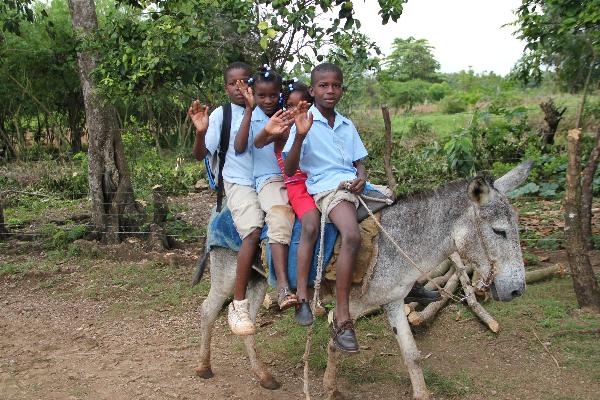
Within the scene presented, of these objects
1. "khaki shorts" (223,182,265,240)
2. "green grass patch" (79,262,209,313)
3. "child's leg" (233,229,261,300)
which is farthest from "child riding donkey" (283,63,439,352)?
"green grass patch" (79,262,209,313)

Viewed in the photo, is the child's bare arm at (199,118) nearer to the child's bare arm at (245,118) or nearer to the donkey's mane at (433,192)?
the child's bare arm at (245,118)

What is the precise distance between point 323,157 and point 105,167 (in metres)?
5.76

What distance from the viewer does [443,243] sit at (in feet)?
13.9

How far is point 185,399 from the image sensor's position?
484cm

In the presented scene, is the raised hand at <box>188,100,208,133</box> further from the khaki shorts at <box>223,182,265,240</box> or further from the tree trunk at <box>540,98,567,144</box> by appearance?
the tree trunk at <box>540,98,567,144</box>

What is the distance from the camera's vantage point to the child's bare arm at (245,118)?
4.18 meters

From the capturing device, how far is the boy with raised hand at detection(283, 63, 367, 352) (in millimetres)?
4020

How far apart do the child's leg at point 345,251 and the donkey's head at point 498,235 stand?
0.82 meters

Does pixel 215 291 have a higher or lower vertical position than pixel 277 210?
lower

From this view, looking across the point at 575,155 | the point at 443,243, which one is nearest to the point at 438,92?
the point at 575,155

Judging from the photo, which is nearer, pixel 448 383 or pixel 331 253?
pixel 331 253

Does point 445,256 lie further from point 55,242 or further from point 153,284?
point 55,242

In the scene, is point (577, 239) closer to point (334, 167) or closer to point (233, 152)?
point (334, 167)

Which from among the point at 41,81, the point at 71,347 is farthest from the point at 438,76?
the point at 71,347
